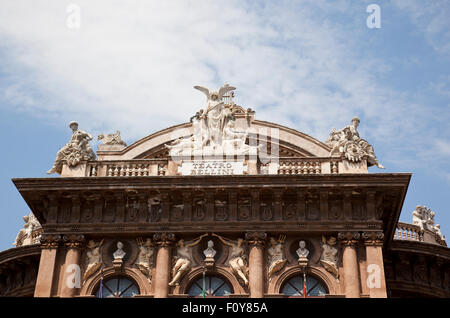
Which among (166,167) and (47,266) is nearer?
(47,266)

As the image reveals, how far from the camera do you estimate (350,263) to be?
3155 cm

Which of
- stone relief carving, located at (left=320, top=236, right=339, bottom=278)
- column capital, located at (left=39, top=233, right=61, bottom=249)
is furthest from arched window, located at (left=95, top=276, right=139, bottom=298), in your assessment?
stone relief carving, located at (left=320, top=236, right=339, bottom=278)

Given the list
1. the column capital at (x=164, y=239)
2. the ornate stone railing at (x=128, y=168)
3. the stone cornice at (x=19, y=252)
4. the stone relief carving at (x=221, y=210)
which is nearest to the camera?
the column capital at (x=164, y=239)

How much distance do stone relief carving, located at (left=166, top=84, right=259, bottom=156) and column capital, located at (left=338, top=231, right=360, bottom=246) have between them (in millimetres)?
4656

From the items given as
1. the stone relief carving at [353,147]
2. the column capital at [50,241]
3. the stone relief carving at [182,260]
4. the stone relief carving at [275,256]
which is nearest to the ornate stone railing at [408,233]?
the stone relief carving at [353,147]

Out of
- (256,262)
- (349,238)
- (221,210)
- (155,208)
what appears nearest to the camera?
(256,262)

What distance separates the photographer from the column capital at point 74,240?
107ft

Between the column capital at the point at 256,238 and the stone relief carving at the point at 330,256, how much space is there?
2035 millimetres

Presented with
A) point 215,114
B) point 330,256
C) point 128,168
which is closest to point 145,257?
point 128,168

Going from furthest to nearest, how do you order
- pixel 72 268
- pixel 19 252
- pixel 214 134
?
pixel 19 252 → pixel 214 134 → pixel 72 268

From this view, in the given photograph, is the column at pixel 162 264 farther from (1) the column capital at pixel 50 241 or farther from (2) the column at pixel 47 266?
(2) the column at pixel 47 266

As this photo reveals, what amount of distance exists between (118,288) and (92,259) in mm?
1351

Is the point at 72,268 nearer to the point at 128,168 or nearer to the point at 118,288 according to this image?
the point at 118,288
